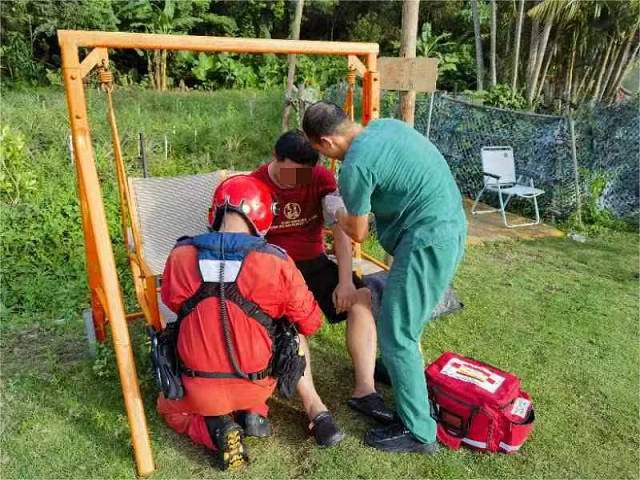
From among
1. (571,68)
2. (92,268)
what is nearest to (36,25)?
(571,68)

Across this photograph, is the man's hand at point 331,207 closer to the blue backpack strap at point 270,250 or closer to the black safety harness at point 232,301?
the blue backpack strap at point 270,250

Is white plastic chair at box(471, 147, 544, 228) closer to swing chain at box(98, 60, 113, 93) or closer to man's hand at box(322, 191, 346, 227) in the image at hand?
man's hand at box(322, 191, 346, 227)

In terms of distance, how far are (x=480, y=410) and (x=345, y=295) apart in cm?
93

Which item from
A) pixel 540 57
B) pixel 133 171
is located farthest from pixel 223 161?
pixel 540 57

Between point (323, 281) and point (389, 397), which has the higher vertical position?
point (323, 281)

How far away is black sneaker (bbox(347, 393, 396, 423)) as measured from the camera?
2992 mm

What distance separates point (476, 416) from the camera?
2789 mm

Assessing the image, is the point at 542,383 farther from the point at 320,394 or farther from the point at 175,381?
the point at 175,381

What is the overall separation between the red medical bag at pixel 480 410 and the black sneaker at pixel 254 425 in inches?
35.5

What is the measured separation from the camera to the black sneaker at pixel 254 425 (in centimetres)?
279

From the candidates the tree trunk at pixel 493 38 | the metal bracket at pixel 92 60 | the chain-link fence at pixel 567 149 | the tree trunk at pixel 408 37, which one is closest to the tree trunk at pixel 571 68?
the tree trunk at pixel 493 38

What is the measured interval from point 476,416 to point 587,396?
1050 mm

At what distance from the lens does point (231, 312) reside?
2.40 meters

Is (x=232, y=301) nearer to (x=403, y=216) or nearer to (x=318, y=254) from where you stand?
(x=403, y=216)
